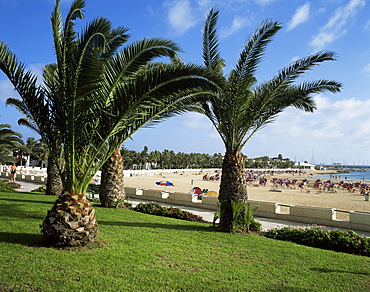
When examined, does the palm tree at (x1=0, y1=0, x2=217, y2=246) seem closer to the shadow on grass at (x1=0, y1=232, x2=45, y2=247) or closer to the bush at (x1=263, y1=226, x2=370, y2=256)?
the shadow on grass at (x1=0, y1=232, x2=45, y2=247)

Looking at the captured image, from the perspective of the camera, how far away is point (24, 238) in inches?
242

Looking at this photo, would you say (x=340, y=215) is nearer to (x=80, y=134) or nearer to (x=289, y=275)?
(x=289, y=275)

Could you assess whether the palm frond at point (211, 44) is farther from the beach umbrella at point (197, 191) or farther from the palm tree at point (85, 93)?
the beach umbrella at point (197, 191)

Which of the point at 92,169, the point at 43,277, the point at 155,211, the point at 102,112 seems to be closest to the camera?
the point at 43,277

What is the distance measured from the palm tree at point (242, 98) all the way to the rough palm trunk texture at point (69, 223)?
4329mm

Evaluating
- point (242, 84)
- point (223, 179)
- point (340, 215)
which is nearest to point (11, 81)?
point (242, 84)

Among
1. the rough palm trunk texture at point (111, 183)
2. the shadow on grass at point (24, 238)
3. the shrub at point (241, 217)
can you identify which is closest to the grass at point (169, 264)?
the shadow on grass at point (24, 238)

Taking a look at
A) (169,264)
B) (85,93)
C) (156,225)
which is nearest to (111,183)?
(156,225)

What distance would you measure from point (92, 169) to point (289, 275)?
4.48 metres

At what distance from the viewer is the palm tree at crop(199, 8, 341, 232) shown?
27.4 feet

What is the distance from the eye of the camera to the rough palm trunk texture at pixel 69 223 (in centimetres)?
557

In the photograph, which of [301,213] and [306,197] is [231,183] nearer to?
[301,213]

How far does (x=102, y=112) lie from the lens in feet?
20.4

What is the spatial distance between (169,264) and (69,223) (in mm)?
2047
